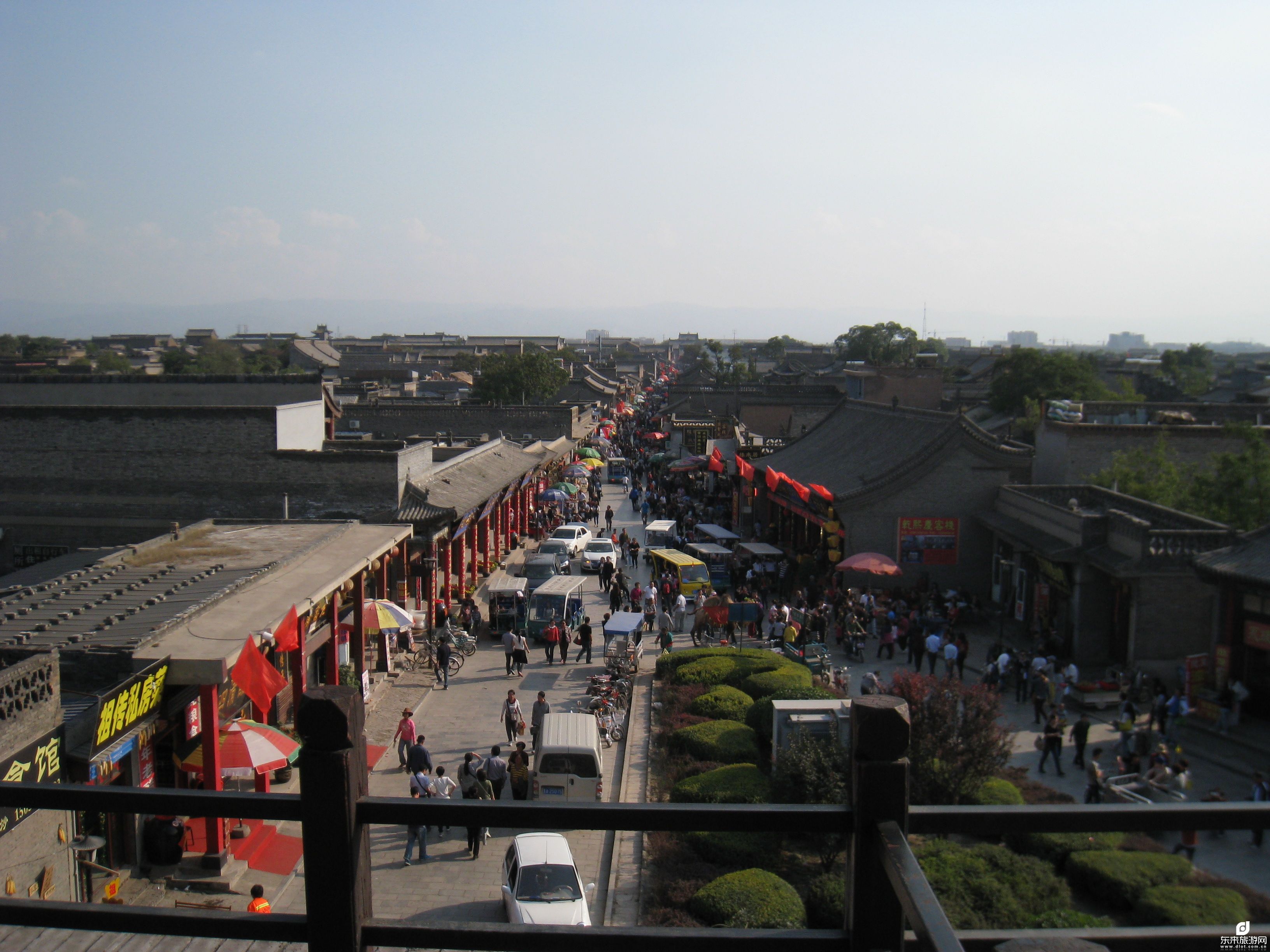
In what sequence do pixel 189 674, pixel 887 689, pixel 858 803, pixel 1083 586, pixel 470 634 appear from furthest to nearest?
pixel 470 634, pixel 1083 586, pixel 887 689, pixel 189 674, pixel 858 803

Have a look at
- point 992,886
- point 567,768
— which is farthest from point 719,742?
point 992,886

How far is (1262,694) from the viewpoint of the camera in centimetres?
1908

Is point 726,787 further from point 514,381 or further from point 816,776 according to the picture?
point 514,381

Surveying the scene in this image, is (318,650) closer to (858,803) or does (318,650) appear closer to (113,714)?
(113,714)

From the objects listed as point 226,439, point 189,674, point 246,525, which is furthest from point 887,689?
point 226,439

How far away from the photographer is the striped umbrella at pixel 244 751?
41.4ft

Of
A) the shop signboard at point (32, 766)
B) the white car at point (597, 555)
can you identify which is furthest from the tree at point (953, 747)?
the white car at point (597, 555)

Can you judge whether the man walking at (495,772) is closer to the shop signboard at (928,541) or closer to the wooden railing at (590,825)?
the wooden railing at (590,825)

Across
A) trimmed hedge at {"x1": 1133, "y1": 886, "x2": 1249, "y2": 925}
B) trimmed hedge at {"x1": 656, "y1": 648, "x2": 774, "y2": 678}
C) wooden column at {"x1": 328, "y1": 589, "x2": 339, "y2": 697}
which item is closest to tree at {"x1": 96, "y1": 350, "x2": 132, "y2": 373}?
wooden column at {"x1": 328, "y1": 589, "x2": 339, "y2": 697}

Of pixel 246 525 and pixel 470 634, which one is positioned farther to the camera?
pixel 470 634

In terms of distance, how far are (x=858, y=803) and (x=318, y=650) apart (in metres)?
17.1

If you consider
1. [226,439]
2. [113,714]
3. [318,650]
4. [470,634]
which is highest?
[226,439]

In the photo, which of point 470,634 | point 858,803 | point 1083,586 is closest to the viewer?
point 858,803

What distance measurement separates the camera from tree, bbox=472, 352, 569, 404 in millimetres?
67562
